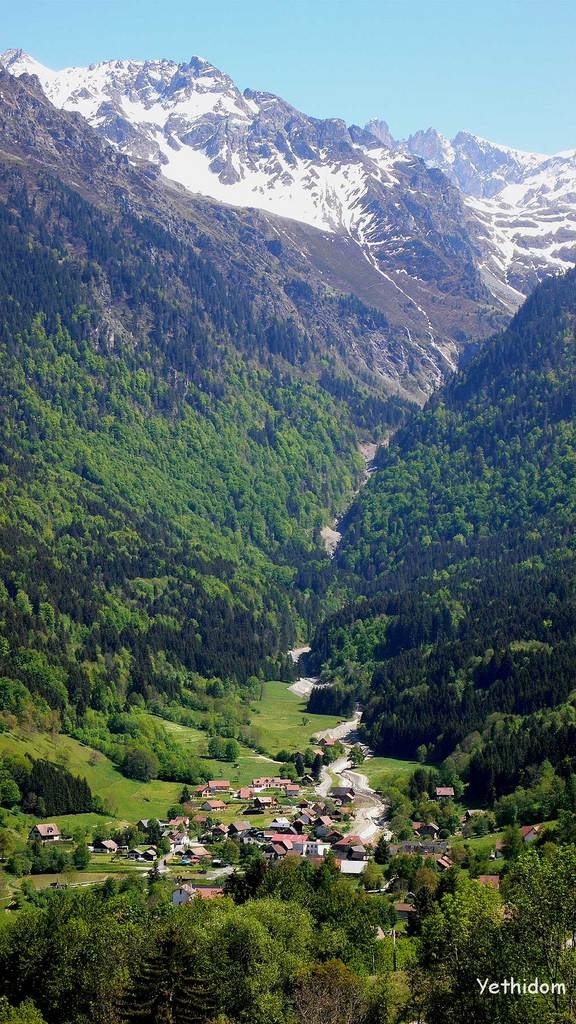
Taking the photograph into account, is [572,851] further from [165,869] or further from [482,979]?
[165,869]

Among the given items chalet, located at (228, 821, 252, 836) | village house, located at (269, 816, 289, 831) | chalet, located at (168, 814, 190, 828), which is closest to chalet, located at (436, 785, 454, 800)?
village house, located at (269, 816, 289, 831)

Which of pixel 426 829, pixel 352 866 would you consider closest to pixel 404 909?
pixel 352 866

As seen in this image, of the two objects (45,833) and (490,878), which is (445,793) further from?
(490,878)

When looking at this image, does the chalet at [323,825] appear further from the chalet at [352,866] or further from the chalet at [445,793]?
the chalet at [352,866]

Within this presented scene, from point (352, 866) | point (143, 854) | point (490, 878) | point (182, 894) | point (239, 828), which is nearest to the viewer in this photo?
point (490, 878)

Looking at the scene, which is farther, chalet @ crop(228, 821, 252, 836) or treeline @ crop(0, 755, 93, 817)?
treeline @ crop(0, 755, 93, 817)

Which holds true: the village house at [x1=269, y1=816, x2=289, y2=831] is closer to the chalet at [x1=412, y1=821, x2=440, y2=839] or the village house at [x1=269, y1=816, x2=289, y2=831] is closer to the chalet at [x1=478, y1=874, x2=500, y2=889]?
A: the chalet at [x1=412, y1=821, x2=440, y2=839]

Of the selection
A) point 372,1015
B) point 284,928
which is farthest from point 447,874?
point 372,1015
